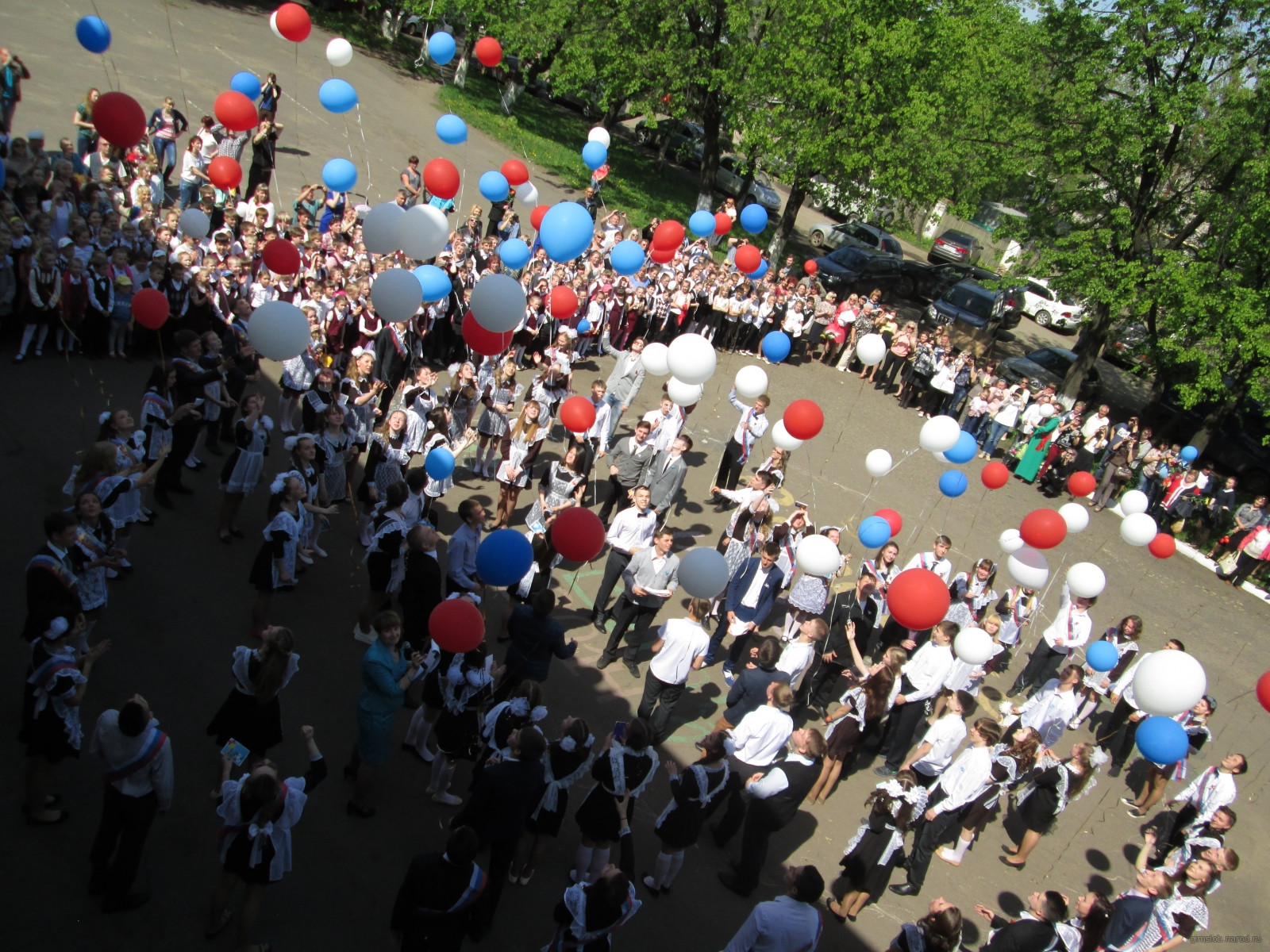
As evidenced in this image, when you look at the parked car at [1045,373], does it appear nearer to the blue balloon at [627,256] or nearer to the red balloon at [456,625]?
the blue balloon at [627,256]

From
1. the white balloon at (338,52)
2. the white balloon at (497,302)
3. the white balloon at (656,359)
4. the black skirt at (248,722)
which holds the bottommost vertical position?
the black skirt at (248,722)

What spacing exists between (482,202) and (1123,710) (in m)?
17.3

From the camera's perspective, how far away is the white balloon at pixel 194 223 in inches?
417

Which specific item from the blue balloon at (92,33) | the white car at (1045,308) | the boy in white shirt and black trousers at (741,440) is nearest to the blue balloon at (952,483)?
the boy in white shirt and black trousers at (741,440)

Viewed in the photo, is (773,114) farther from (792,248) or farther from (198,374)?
(198,374)

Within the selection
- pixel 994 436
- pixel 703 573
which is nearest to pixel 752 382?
pixel 703 573

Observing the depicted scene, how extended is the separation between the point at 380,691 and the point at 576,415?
408 centimetres

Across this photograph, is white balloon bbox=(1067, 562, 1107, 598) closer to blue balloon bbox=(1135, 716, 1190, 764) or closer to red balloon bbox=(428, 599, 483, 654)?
blue balloon bbox=(1135, 716, 1190, 764)

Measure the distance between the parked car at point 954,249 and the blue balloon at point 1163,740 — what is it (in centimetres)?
2634

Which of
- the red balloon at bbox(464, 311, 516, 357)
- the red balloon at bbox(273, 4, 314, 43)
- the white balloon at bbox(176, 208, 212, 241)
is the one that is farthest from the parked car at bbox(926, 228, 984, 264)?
the white balloon at bbox(176, 208, 212, 241)

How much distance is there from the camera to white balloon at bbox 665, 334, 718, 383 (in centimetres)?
944

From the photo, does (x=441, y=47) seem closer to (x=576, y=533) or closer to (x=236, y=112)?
(x=236, y=112)

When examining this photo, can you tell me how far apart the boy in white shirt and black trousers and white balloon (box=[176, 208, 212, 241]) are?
22.7 feet

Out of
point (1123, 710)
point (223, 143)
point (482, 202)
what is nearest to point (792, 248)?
point (482, 202)
